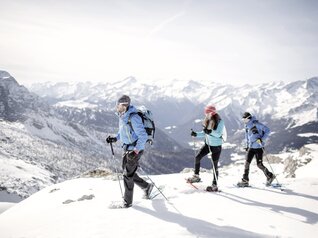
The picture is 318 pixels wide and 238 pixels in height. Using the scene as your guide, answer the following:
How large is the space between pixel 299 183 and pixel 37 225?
12.2 meters

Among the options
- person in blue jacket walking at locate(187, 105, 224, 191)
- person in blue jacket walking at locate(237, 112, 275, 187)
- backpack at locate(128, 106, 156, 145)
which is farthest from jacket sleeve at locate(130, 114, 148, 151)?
person in blue jacket walking at locate(237, 112, 275, 187)

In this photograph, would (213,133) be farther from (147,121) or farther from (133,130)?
(133,130)

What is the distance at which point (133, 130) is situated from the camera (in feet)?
33.9

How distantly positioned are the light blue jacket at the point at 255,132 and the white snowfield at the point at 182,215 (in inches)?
83.2

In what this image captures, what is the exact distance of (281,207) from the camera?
10953 mm

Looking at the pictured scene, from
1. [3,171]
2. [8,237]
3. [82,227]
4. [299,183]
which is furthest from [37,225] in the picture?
[3,171]

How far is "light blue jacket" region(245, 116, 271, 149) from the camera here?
1444 centimetres

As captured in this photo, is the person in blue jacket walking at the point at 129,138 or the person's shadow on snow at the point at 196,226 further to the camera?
the person in blue jacket walking at the point at 129,138

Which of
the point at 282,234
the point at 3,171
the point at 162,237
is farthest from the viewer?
the point at 3,171

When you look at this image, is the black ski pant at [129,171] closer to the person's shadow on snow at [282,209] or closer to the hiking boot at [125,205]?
the hiking boot at [125,205]

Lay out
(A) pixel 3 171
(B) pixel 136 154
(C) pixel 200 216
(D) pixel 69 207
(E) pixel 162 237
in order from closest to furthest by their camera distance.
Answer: (E) pixel 162 237 < (C) pixel 200 216 < (B) pixel 136 154 < (D) pixel 69 207 < (A) pixel 3 171

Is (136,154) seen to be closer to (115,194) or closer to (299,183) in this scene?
(115,194)

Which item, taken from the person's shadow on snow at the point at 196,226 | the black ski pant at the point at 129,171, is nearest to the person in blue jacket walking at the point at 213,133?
the person's shadow on snow at the point at 196,226

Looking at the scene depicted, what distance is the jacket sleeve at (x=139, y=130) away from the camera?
399 inches
